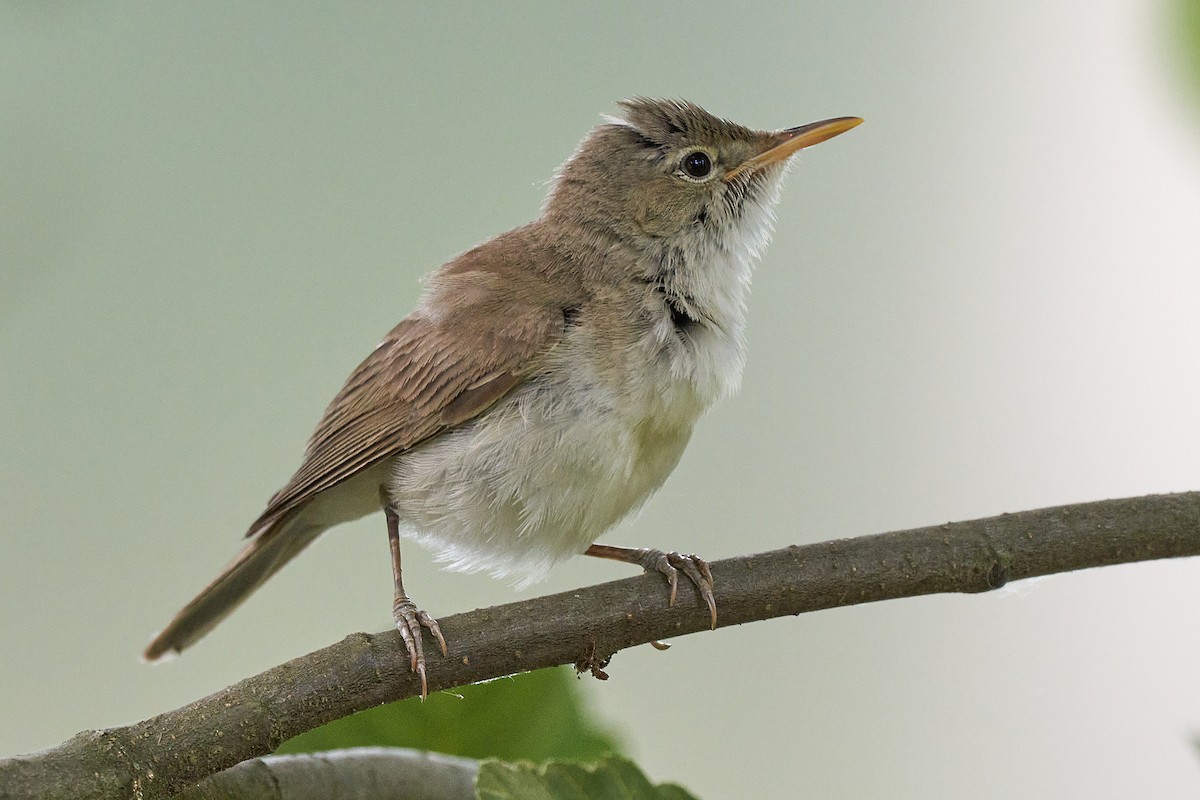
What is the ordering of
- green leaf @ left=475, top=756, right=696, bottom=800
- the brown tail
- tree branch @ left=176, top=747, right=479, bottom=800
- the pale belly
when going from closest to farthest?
green leaf @ left=475, top=756, right=696, bottom=800 → tree branch @ left=176, top=747, right=479, bottom=800 → the pale belly → the brown tail

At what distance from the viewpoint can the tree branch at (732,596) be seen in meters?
1.38

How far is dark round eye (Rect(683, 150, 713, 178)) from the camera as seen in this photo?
218 centimetres

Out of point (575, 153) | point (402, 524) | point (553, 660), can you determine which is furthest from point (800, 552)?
point (575, 153)

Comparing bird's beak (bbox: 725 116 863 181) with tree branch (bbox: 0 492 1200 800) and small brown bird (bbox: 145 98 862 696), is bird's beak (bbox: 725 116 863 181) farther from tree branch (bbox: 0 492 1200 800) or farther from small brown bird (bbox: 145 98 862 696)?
tree branch (bbox: 0 492 1200 800)

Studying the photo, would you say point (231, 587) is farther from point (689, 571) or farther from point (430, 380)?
point (689, 571)

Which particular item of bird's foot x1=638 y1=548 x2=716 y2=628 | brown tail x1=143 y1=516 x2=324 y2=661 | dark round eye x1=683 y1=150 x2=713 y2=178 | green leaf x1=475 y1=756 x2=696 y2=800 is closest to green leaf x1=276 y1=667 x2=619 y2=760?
bird's foot x1=638 y1=548 x2=716 y2=628

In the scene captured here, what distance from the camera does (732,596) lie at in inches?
59.9

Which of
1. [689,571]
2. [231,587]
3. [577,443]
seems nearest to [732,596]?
[689,571]

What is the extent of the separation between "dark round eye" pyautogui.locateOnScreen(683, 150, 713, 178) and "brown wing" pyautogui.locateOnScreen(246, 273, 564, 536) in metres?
0.47

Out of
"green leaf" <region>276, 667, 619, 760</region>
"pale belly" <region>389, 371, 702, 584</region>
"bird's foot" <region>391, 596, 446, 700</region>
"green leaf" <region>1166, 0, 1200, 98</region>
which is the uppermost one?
"green leaf" <region>1166, 0, 1200, 98</region>

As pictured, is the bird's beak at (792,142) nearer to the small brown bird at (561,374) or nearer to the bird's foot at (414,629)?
the small brown bird at (561,374)

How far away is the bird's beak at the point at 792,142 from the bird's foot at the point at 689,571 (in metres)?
0.83

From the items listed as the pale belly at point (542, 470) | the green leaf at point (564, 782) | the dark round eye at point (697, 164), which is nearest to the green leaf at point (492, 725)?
the pale belly at point (542, 470)

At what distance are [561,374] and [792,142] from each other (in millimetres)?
719
